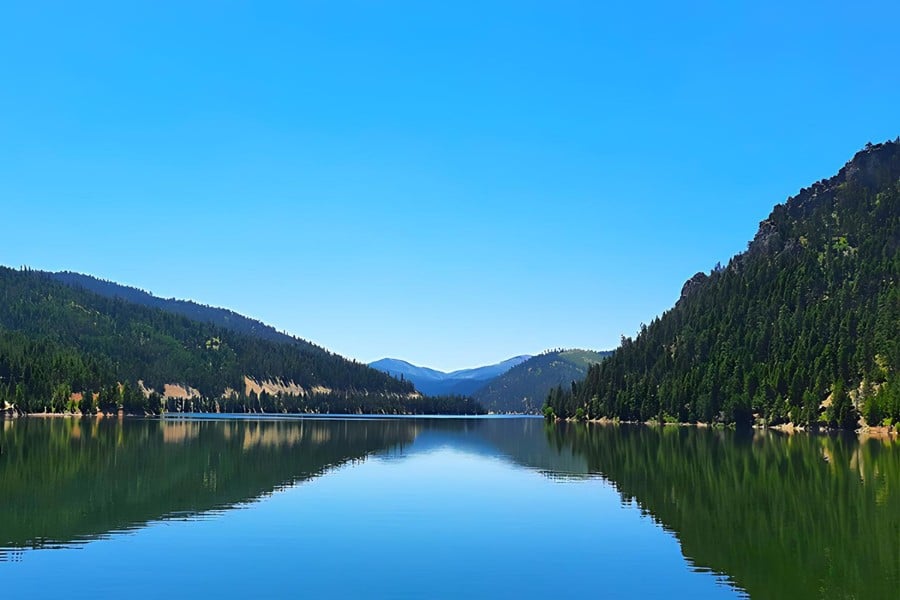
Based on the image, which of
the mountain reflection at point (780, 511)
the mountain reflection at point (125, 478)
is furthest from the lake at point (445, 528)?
the mountain reflection at point (125, 478)

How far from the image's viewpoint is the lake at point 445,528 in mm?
36531

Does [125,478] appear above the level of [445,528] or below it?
above

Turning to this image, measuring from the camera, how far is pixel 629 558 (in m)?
43.1

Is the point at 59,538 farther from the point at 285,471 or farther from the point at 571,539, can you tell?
the point at 285,471

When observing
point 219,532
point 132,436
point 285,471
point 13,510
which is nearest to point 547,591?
point 219,532

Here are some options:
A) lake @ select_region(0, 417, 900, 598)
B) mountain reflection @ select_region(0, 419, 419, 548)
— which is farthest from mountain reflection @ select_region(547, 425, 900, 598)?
mountain reflection @ select_region(0, 419, 419, 548)

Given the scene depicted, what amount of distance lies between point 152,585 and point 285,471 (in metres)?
53.6

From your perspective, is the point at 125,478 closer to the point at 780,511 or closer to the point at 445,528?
the point at 445,528

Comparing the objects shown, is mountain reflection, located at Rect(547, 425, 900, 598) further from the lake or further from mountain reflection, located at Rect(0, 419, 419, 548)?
mountain reflection, located at Rect(0, 419, 419, 548)

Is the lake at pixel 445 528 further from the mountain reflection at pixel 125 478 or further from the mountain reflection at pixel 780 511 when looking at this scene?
the mountain reflection at pixel 125 478

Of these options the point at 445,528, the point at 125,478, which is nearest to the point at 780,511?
the point at 445,528

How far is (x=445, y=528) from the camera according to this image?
52.9m

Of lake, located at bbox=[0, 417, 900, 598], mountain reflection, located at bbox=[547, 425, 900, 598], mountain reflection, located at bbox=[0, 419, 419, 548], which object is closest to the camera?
lake, located at bbox=[0, 417, 900, 598]

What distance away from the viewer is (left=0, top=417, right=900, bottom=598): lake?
3653 cm
